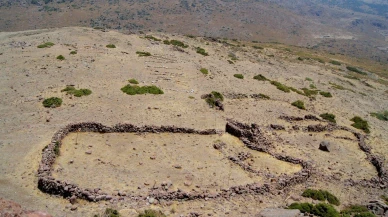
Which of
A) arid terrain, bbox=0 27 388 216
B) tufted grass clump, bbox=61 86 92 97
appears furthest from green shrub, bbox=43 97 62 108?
tufted grass clump, bbox=61 86 92 97

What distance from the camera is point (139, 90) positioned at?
32594 millimetres

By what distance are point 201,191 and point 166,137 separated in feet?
23.7

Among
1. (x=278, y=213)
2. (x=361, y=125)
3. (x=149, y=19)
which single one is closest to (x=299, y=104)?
(x=361, y=125)

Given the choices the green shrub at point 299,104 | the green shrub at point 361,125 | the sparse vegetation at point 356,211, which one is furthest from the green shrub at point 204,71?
the sparse vegetation at point 356,211

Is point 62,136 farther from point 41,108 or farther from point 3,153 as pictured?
point 41,108

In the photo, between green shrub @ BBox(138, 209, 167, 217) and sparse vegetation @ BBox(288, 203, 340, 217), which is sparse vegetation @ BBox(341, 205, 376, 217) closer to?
sparse vegetation @ BBox(288, 203, 340, 217)

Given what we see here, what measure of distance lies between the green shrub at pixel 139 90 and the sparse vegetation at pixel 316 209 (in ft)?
63.2

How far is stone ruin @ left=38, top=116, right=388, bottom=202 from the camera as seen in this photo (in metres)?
16.4

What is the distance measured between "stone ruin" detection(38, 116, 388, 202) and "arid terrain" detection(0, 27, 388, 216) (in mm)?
143

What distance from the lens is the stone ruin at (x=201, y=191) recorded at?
16.4 metres

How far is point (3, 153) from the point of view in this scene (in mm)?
19578

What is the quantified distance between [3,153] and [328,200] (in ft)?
64.9

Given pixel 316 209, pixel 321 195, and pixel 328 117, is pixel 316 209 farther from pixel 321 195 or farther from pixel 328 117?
pixel 328 117

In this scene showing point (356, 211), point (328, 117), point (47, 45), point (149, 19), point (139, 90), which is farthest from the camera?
point (149, 19)
